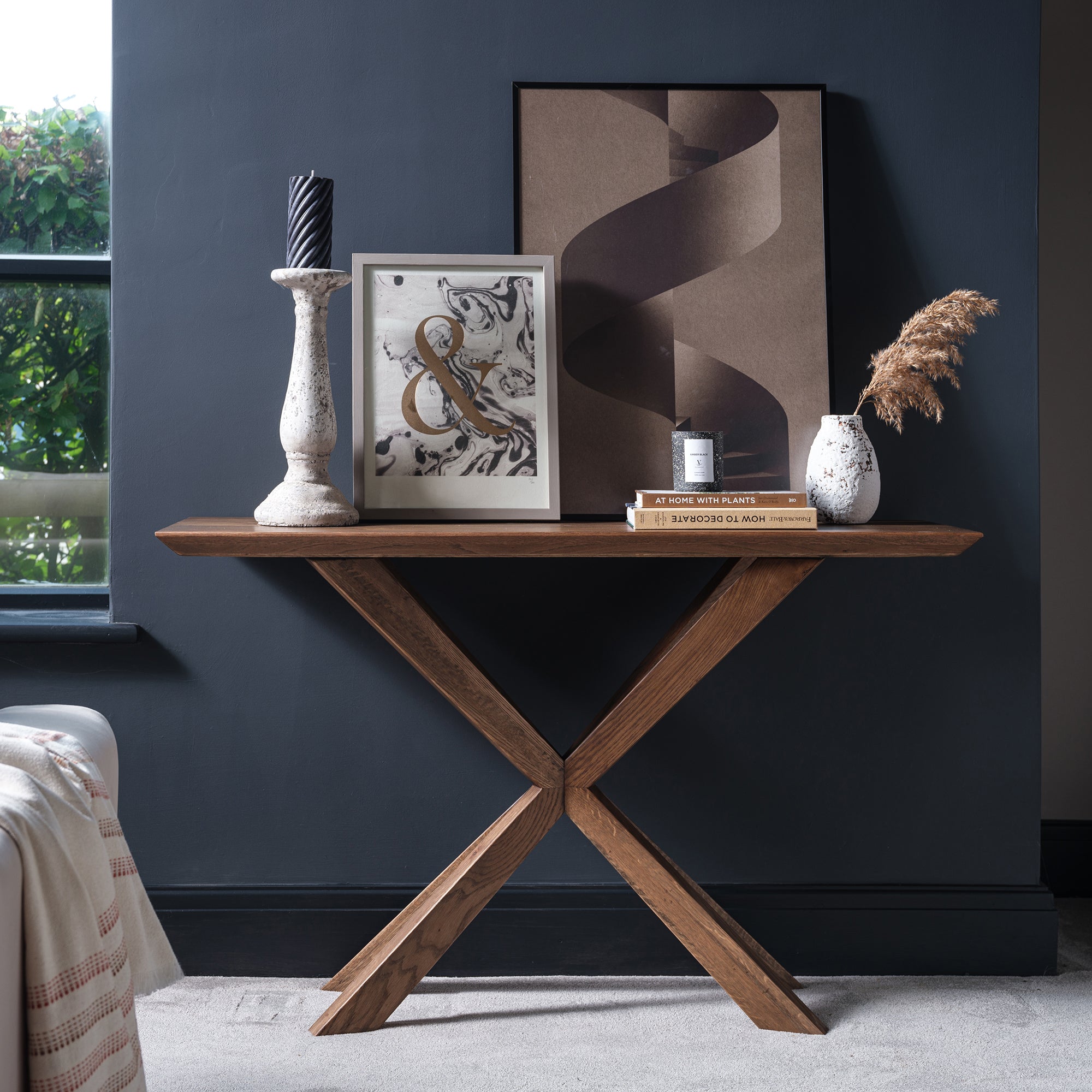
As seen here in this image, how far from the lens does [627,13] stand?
185cm

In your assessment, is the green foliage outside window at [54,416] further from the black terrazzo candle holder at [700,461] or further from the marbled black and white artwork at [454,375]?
the black terrazzo candle holder at [700,461]

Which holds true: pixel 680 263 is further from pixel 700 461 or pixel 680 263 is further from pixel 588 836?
pixel 588 836

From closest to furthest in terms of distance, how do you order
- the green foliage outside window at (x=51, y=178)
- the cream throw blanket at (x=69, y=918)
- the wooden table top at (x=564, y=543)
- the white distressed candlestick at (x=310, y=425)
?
the cream throw blanket at (x=69, y=918)
the wooden table top at (x=564, y=543)
the white distressed candlestick at (x=310, y=425)
the green foliage outside window at (x=51, y=178)

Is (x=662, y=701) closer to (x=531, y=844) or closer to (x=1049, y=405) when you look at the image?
(x=531, y=844)

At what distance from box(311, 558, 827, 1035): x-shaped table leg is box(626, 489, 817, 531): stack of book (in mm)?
101

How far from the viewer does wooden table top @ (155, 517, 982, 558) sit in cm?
150

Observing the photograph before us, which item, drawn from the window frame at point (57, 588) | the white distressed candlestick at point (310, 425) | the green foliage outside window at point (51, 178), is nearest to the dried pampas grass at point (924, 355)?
the white distressed candlestick at point (310, 425)

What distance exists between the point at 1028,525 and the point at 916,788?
57 cm

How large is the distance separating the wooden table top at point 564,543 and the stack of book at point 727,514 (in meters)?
0.02

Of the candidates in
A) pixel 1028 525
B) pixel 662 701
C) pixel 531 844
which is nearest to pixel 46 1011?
pixel 531 844

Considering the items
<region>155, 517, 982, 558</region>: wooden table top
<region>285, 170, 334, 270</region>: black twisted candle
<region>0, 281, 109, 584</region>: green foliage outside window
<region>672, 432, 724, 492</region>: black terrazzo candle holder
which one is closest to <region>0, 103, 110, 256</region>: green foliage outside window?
<region>0, 281, 109, 584</region>: green foliage outside window

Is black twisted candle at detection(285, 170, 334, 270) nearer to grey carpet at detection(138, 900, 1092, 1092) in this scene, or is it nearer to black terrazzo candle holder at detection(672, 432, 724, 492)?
black terrazzo candle holder at detection(672, 432, 724, 492)

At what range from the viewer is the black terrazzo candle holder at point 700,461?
1.68 m

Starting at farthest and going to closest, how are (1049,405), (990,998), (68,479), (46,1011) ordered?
(1049,405) < (68,479) < (990,998) < (46,1011)
